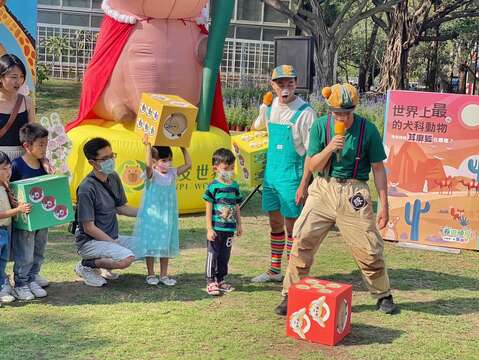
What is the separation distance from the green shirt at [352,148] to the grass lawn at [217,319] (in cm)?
100

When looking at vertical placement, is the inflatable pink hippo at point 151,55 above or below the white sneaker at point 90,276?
above

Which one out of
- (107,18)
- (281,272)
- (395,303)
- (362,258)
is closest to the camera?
(362,258)

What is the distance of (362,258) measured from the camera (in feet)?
15.6

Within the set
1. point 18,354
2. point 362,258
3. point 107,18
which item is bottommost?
point 18,354

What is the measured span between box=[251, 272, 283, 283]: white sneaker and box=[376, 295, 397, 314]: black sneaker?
968 millimetres

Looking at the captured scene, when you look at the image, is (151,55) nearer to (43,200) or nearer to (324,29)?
(43,200)

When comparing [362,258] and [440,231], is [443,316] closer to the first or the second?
[362,258]

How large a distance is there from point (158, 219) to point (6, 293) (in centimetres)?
121

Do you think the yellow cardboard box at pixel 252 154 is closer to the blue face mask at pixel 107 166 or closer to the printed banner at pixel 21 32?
the printed banner at pixel 21 32

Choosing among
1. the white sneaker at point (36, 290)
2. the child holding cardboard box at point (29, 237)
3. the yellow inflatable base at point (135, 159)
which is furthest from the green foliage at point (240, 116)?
the white sneaker at point (36, 290)

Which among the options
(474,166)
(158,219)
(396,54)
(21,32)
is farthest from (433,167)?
(396,54)

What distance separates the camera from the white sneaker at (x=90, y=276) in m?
5.29

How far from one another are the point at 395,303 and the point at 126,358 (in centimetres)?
216

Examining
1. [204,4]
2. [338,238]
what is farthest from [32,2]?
[338,238]
